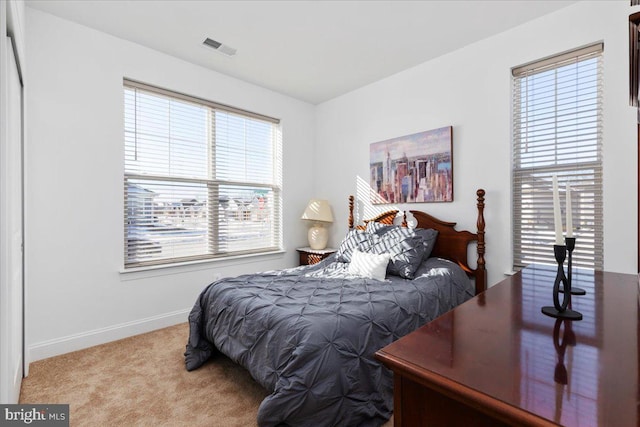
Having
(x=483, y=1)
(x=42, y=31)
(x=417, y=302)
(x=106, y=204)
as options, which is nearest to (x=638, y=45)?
Answer: (x=417, y=302)

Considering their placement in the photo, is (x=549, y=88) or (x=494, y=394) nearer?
(x=494, y=394)

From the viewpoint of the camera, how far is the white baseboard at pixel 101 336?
2463mm

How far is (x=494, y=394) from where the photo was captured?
537mm

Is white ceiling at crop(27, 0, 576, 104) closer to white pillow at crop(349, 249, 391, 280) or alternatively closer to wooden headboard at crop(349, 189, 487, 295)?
wooden headboard at crop(349, 189, 487, 295)

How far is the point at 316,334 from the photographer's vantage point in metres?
1.59

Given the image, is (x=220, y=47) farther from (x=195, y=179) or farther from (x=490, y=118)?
(x=490, y=118)

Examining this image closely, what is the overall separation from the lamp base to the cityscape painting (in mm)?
850

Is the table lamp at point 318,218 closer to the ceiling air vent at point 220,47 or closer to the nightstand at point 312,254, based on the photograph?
the nightstand at point 312,254

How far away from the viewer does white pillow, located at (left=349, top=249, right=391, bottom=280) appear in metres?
2.66

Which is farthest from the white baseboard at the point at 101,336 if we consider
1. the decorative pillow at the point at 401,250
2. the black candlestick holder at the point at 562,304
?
the black candlestick holder at the point at 562,304

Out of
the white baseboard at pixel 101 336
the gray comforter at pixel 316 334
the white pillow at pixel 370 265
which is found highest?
the white pillow at pixel 370 265

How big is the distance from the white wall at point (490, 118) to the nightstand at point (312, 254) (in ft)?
1.21

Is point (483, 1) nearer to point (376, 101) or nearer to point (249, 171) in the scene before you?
point (376, 101)

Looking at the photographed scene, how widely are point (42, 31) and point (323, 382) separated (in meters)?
3.31
